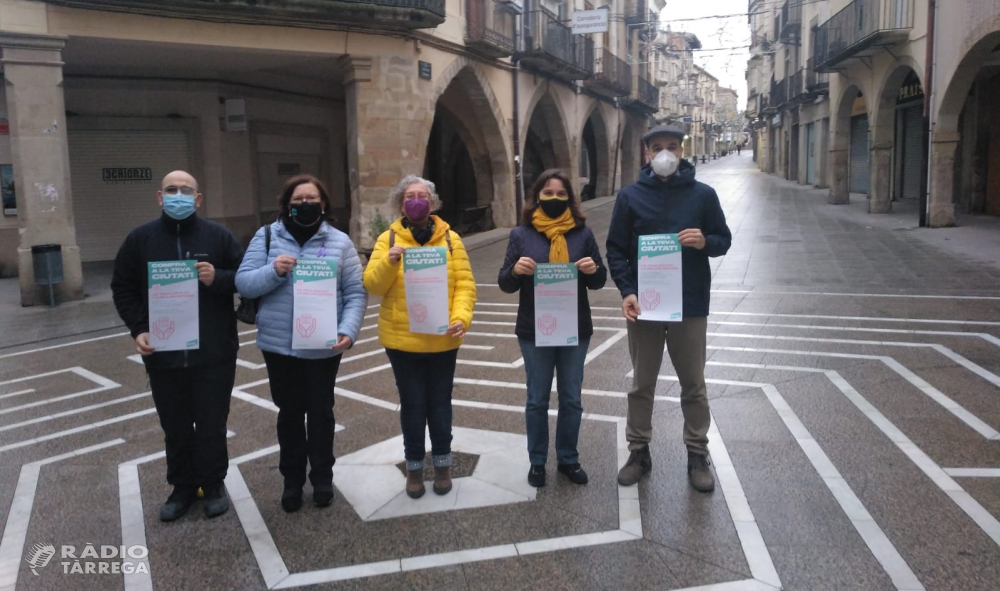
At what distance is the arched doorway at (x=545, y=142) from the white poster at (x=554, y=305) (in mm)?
21077

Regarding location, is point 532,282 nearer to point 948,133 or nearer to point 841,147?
point 948,133

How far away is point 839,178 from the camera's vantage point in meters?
25.3

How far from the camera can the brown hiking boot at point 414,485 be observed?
433cm

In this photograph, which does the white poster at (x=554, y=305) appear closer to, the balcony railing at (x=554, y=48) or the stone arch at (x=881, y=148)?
the balcony railing at (x=554, y=48)

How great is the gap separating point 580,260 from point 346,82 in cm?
1188

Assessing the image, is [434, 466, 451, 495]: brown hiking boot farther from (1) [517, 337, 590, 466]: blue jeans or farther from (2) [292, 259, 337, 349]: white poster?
(2) [292, 259, 337, 349]: white poster

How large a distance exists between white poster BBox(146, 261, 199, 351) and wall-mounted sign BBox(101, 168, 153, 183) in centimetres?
1404

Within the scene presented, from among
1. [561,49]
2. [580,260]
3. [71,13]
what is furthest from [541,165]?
[580,260]

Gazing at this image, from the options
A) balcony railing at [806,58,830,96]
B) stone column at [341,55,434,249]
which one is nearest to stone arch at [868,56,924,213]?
balcony railing at [806,58,830,96]

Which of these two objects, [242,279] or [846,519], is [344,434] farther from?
[846,519]

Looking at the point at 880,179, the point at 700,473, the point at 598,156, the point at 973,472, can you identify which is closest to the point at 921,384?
the point at 973,472

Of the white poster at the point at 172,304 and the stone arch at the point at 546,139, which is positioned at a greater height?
the stone arch at the point at 546,139

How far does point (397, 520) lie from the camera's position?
409 centimetres

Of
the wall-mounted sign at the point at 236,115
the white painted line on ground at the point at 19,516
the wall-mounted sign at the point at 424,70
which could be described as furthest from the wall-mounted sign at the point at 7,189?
the white painted line on ground at the point at 19,516
